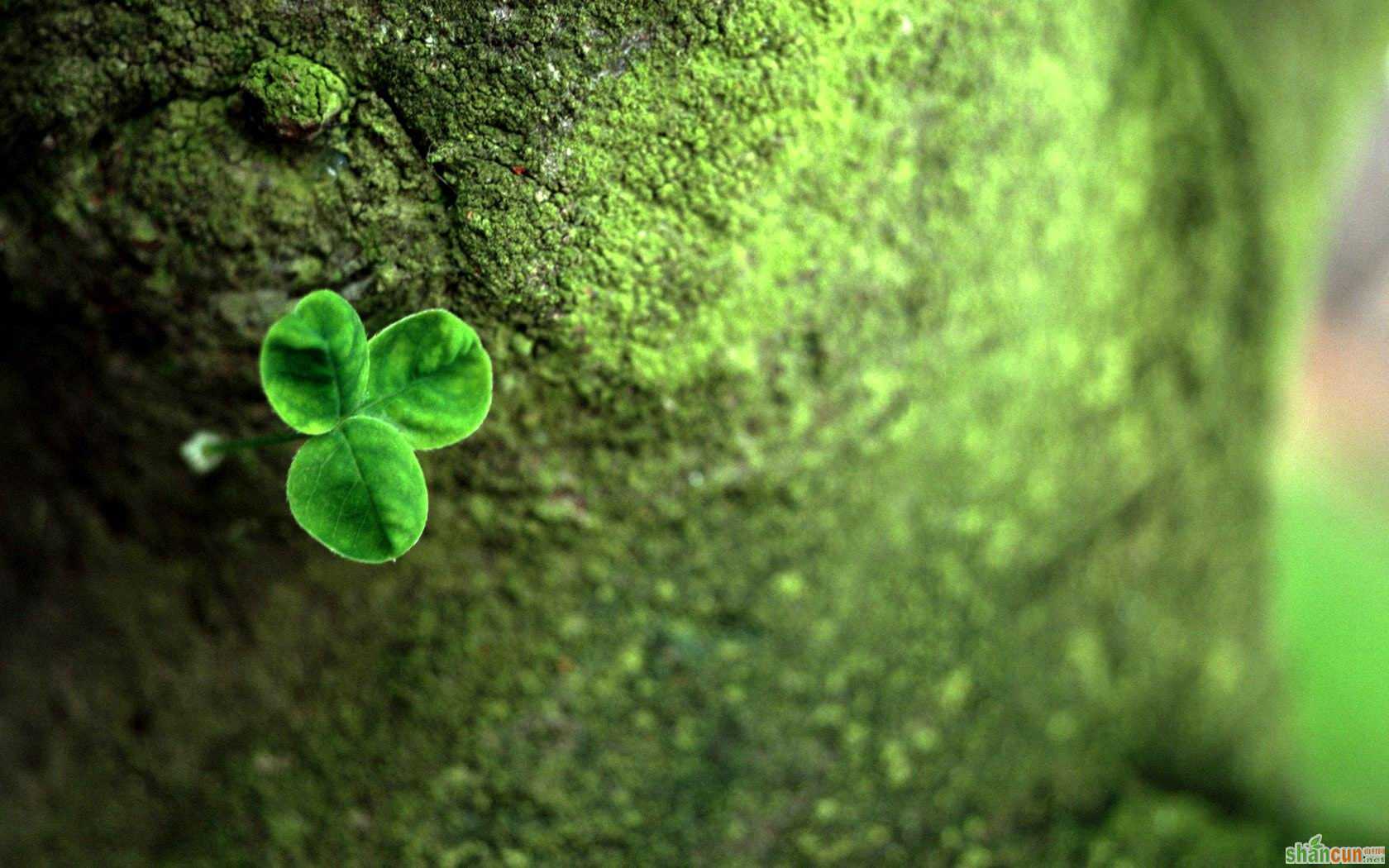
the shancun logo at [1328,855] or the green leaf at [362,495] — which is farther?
the shancun logo at [1328,855]

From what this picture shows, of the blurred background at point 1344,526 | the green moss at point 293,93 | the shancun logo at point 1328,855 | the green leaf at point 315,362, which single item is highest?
the green moss at point 293,93

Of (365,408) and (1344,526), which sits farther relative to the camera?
(1344,526)

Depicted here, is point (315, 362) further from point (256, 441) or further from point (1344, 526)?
point (1344, 526)

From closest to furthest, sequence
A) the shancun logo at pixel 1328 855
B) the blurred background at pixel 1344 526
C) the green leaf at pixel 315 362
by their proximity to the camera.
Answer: the green leaf at pixel 315 362, the shancun logo at pixel 1328 855, the blurred background at pixel 1344 526

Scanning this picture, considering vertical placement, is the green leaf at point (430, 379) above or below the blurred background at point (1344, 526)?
above

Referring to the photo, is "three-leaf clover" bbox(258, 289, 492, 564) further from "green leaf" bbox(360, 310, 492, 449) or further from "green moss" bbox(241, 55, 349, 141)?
"green moss" bbox(241, 55, 349, 141)

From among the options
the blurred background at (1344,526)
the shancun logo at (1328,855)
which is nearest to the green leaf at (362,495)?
the shancun logo at (1328,855)

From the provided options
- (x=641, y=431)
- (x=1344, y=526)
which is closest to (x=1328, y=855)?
(x=641, y=431)

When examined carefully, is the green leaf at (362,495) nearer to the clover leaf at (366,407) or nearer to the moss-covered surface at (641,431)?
the clover leaf at (366,407)
